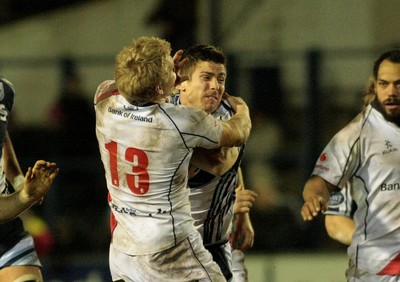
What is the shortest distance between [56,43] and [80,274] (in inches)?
99.4

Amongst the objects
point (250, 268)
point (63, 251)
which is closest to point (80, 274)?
point (63, 251)

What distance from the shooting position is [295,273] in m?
8.95

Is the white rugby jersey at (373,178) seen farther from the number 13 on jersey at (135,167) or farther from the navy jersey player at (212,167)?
the number 13 on jersey at (135,167)

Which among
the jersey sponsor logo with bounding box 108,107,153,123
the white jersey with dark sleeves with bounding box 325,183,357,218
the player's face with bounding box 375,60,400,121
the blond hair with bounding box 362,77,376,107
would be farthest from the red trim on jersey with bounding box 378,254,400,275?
the jersey sponsor logo with bounding box 108,107,153,123

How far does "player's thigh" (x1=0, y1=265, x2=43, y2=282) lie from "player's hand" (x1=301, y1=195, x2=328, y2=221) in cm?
138

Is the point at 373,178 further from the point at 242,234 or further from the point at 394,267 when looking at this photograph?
the point at 242,234

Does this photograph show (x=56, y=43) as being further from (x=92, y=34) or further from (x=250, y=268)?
(x=250, y=268)

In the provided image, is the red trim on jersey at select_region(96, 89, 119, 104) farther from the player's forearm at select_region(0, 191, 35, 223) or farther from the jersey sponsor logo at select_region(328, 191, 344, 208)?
the jersey sponsor logo at select_region(328, 191, 344, 208)

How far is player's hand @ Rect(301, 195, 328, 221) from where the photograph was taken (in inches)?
218

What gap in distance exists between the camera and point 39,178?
17.4 feet

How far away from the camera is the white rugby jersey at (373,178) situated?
589 cm

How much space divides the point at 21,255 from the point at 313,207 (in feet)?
4.86

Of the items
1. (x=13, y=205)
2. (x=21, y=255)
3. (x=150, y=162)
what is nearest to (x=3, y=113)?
(x=13, y=205)

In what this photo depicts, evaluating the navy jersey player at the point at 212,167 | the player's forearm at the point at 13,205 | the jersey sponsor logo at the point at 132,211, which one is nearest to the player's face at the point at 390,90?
the navy jersey player at the point at 212,167
